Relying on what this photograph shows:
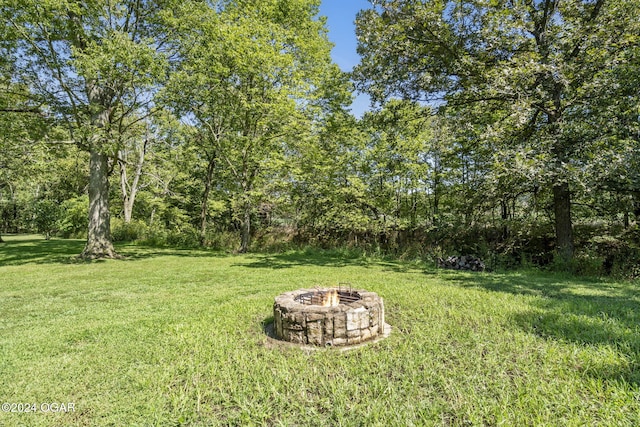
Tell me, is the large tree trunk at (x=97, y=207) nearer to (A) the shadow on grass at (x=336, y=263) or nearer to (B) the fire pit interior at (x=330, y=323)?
(A) the shadow on grass at (x=336, y=263)

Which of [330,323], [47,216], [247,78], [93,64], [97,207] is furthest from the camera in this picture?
[47,216]

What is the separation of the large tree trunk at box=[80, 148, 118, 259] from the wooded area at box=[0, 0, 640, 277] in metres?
0.05

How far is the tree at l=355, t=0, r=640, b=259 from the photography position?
22.3ft

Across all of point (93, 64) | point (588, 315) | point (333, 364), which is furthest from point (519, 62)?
point (93, 64)

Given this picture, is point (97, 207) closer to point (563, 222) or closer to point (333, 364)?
point (333, 364)

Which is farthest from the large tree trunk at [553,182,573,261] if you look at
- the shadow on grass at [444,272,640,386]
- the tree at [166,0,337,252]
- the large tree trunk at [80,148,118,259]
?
the large tree trunk at [80,148,118,259]

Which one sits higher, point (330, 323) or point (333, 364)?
point (330, 323)

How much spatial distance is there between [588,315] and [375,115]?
729cm

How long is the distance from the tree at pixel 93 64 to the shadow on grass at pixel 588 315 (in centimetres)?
996

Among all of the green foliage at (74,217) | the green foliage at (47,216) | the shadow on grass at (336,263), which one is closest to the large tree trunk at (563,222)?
the shadow on grass at (336,263)

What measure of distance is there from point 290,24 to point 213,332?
13.5 metres

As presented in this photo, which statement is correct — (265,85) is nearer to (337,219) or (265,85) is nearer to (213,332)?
(337,219)

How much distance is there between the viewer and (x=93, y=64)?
8.42m

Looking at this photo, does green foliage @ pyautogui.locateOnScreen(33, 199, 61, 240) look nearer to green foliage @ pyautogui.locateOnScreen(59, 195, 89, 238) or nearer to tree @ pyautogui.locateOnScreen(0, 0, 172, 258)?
green foliage @ pyautogui.locateOnScreen(59, 195, 89, 238)
